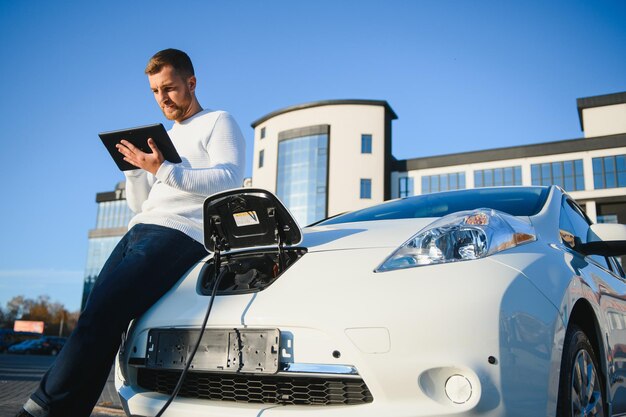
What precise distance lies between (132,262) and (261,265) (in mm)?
528

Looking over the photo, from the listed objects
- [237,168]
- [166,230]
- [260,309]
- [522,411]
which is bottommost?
[522,411]

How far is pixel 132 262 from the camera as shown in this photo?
227 centimetres

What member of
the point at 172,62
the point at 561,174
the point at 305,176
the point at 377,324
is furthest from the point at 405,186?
the point at 377,324

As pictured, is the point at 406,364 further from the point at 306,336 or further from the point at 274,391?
the point at 274,391

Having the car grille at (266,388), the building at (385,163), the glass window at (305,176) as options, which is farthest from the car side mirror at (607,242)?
the glass window at (305,176)

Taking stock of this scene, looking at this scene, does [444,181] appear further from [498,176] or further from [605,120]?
[605,120]

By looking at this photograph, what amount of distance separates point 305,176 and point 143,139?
1670 inches

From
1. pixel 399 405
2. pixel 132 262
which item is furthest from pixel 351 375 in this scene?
pixel 132 262

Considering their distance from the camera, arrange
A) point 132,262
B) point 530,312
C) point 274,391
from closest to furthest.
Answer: point 530,312 < point 274,391 < point 132,262

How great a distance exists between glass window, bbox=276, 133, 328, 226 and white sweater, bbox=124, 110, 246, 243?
4055cm

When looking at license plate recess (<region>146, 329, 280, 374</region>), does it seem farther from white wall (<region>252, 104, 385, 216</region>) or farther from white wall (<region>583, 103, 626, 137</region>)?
white wall (<region>583, 103, 626, 137</region>)

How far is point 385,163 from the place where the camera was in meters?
44.5

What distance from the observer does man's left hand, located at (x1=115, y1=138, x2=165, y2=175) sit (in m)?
2.33

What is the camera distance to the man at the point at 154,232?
Answer: 6.77 ft
